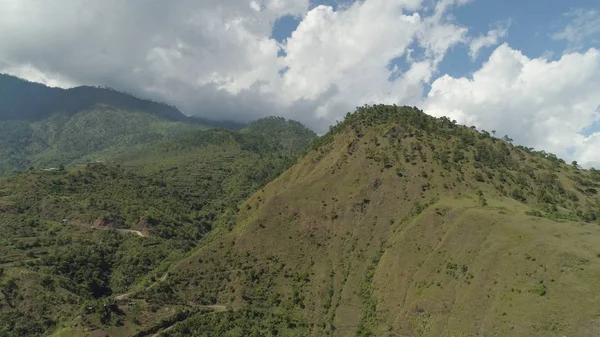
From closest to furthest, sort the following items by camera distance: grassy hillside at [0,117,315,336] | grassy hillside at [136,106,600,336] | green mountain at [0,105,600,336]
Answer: grassy hillside at [136,106,600,336] → green mountain at [0,105,600,336] → grassy hillside at [0,117,315,336]

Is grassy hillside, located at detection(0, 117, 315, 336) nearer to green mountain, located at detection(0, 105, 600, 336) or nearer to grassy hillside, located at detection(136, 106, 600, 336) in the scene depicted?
green mountain, located at detection(0, 105, 600, 336)

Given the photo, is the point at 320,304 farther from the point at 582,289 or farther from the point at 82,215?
the point at 82,215

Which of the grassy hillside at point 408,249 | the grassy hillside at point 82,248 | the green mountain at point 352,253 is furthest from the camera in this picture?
the grassy hillside at point 82,248

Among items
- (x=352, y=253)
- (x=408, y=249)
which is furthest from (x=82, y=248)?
(x=408, y=249)

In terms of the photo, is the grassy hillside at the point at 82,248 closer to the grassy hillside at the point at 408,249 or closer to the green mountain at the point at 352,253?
the green mountain at the point at 352,253

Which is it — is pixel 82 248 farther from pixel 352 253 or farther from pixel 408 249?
pixel 408 249

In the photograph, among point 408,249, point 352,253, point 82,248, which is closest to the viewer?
point 408,249

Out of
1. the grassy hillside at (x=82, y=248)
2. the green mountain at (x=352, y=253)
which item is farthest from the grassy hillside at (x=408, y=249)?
the grassy hillside at (x=82, y=248)

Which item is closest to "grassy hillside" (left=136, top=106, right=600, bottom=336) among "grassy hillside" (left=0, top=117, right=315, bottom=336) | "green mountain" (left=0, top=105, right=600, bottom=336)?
"green mountain" (left=0, top=105, right=600, bottom=336)
